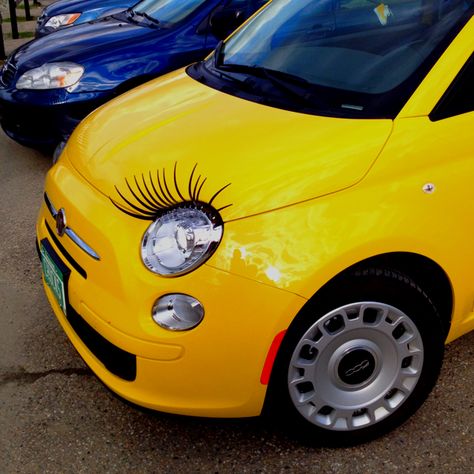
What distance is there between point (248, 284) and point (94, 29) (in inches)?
150

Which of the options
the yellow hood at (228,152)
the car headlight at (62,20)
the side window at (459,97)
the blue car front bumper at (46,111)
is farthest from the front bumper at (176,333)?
the car headlight at (62,20)

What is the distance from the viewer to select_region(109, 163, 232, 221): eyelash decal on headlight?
210 centimetres

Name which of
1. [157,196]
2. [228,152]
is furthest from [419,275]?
[157,196]

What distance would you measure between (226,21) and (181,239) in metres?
2.95

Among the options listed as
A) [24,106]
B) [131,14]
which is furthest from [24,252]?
[131,14]

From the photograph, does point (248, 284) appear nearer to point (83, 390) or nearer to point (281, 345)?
point (281, 345)

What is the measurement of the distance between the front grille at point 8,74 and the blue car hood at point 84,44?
5 cm

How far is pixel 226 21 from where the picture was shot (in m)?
4.58

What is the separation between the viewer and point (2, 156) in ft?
17.6

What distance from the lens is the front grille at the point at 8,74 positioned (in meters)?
4.84

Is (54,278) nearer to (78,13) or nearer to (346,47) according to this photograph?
(346,47)

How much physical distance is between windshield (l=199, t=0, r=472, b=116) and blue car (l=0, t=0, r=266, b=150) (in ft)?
5.07

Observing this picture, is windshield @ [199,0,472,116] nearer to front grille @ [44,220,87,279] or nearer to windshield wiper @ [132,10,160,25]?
front grille @ [44,220,87,279]

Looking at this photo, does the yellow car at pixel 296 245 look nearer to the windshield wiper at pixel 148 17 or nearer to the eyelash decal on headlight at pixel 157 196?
the eyelash decal on headlight at pixel 157 196
